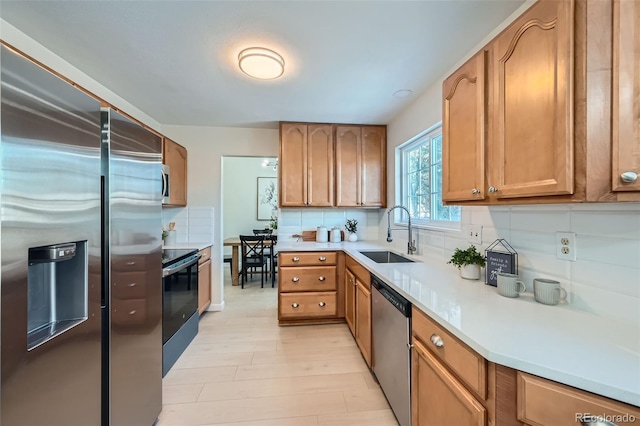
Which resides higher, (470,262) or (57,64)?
(57,64)

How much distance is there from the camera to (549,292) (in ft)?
3.62

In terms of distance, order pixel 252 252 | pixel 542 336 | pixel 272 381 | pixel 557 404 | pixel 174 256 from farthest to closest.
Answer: pixel 252 252 → pixel 174 256 → pixel 272 381 → pixel 542 336 → pixel 557 404

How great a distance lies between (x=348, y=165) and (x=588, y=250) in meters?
2.39

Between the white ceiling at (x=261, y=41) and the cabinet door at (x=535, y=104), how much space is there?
0.49 metres

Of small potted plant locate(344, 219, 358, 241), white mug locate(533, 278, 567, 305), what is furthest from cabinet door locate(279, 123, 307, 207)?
white mug locate(533, 278, 567, 305)

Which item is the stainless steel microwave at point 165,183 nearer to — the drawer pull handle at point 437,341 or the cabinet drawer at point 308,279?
the cabinet drawer at point 308,279

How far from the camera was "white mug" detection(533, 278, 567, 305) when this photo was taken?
3.59ft

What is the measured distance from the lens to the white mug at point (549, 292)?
1.10 meters

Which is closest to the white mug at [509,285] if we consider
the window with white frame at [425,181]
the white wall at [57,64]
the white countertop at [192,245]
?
the window with white frame at [425,181]

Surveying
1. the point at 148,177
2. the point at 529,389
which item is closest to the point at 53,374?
the point at 148,177

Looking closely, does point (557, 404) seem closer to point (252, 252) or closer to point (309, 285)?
point (309, 285)

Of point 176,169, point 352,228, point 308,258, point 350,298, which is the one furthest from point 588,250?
point 176,169

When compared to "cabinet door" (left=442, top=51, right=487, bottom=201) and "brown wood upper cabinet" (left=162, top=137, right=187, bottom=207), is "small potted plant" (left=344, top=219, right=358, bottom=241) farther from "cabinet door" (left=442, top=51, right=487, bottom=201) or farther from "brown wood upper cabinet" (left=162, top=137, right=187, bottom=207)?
"brown wood upper cabinet" (left=162, top=137, right=187, bottom=207)

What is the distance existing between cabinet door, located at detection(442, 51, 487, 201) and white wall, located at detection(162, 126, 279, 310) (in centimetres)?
251
